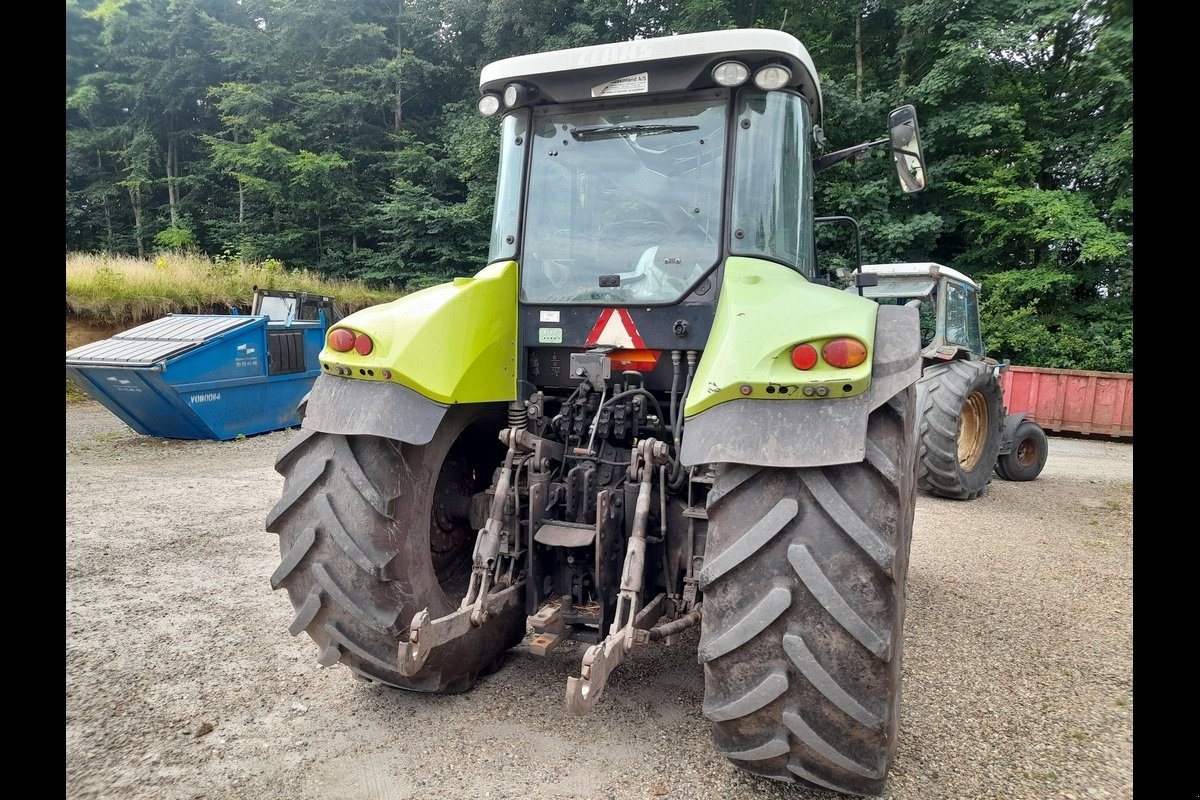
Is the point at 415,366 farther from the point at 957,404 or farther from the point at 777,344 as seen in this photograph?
the point at 957,404

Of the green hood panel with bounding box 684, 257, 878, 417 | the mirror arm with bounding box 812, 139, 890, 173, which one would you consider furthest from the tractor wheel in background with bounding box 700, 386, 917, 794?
the mirror arm with bounding box 812, 139, 890, 173

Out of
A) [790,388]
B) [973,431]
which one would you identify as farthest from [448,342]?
[973,431]

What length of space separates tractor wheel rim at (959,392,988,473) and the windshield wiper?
5.56 meters

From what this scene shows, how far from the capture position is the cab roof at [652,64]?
101 inches

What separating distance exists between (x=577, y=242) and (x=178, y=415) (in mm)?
7124

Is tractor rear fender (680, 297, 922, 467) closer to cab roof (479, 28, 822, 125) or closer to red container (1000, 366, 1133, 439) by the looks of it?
cab roof (479, 28, 822, 125)

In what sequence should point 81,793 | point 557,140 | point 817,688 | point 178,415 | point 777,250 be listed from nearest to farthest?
point 817,688 → point 81,793 → point 777,250 → point 557,140 → point 178,415

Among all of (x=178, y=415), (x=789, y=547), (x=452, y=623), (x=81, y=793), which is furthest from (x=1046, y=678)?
(x=178, y=415)

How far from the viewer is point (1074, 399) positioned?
12.0m

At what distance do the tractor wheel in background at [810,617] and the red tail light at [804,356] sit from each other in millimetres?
271

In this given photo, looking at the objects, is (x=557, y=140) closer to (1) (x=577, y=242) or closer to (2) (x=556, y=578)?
(1) (x=577, y=242)

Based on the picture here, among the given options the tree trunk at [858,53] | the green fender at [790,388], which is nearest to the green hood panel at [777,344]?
the green fender at [790,388]

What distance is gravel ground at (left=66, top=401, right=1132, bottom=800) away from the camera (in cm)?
226
